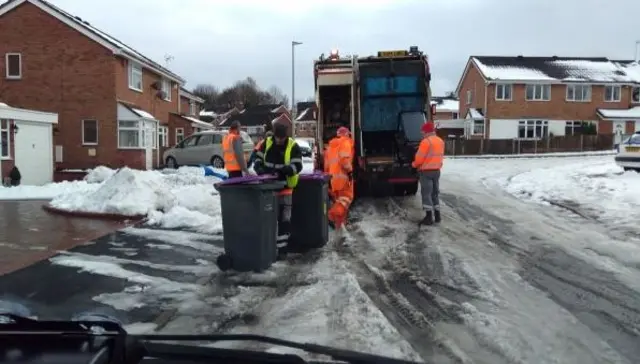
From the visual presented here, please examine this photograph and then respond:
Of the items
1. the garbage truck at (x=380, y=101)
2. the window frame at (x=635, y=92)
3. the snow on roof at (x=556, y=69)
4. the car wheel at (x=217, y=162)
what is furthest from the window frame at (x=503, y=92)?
the garbage truck at (x=380, y=101)

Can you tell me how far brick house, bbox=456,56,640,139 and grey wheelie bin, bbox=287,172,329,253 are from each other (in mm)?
41383

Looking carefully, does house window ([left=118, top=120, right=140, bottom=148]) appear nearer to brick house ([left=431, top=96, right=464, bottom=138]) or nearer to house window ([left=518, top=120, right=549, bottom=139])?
house window ([left=518, top=120, right=549, bottom=139])

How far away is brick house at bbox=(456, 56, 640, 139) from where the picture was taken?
4725 centimetres

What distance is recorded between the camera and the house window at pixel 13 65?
2755cm

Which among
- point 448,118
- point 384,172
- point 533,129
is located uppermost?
point 448,118

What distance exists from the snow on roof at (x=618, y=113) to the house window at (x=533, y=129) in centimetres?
428

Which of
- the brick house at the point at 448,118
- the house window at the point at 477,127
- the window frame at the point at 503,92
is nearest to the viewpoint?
the window frame at the point at 503,92

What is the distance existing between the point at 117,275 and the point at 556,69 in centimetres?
4874

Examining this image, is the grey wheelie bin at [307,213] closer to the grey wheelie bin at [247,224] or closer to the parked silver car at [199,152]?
the grey wheelie bin at [247,224]

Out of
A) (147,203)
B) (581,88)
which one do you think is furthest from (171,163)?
(581,88)

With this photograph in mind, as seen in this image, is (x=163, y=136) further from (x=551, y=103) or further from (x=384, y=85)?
(x=551, y=103)

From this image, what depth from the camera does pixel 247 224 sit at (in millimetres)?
6953

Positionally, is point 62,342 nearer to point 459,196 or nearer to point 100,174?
point 459,196

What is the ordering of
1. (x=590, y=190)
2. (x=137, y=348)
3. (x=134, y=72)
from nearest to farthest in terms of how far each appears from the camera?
(x=137, y=348) < (x=590, y=190) < (x=134, y=72)
